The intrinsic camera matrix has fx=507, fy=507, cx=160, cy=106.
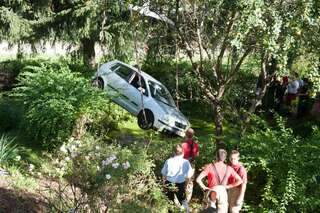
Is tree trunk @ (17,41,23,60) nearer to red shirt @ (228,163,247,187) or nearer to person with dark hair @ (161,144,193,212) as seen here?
person with dark hair @ (161,144,193,212)

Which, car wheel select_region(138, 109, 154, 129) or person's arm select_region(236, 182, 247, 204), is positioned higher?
person's arm select_region(236, 182, 247, 204)

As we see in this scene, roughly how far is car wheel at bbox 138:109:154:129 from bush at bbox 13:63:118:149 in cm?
191

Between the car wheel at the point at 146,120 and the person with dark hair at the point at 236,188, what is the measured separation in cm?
673

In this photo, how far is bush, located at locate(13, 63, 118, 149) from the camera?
11977 millimetres

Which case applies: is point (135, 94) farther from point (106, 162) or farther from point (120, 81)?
point (106, 162)

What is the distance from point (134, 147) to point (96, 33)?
9864mm

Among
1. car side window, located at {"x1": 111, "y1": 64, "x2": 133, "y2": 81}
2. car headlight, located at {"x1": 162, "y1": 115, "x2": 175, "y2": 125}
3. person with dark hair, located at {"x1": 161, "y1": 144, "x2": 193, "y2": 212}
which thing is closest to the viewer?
person with dark hair, located at {"x1": 161, "y1": 144, "x2": 193, "y2": 212}

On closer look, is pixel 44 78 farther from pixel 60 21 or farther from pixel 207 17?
pixel 60 21

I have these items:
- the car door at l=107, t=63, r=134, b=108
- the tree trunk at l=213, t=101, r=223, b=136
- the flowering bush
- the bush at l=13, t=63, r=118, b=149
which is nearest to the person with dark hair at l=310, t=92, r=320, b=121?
the tree trunk at l=213, t=101, r=223, b=136

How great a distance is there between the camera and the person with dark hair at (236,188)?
827 centimetres

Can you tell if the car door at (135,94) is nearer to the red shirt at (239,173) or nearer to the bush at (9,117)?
the bush at (9,117)

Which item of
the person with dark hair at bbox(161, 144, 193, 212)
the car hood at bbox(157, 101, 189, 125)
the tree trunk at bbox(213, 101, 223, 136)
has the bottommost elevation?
the car hood at bbox(157, 101, 189, 125)

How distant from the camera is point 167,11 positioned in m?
11.2

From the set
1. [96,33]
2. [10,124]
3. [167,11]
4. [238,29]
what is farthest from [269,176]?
[96,33]
